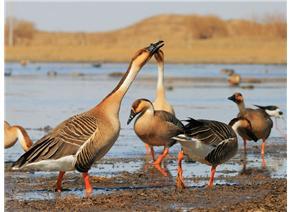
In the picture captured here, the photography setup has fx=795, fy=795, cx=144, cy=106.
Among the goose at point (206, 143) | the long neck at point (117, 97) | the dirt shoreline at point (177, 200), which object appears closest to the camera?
the dirt shoreline at point (177, 200)

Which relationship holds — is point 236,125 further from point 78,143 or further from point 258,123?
point 78,143

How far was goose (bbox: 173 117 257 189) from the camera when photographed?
9.51 metres

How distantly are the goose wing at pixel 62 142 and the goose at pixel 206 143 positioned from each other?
1154 mm

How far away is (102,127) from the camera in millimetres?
8758

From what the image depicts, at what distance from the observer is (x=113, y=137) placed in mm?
8781

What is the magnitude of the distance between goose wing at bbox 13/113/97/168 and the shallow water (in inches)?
19.4

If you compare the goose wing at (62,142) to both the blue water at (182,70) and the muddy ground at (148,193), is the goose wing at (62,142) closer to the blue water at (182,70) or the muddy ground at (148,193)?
the muddy ground at (148,193)

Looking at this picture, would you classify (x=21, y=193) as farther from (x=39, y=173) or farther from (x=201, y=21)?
(x=201, y=21)

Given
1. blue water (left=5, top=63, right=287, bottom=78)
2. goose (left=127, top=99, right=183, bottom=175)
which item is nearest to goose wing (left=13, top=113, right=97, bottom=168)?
goose (left=127, top=99, right=183, bottom=175)

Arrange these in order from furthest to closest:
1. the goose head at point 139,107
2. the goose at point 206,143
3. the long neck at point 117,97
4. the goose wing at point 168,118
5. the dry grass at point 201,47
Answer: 1. the dry grass at point 201,47
2. the goose wing at point 168,118
3. the goose head at point 139,107
4. the goose at point 206,143
5. the long neck at point 117,97

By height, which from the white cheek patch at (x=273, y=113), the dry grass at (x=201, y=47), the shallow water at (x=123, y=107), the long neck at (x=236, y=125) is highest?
the long neck at (x=236, y=125)

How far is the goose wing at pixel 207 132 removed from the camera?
9.56 metres

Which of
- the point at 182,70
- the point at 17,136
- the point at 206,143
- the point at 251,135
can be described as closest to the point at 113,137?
the point at 206,143

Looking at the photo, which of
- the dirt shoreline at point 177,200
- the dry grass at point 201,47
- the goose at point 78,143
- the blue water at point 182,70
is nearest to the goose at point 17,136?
the dirt shoreline at point 177,200
